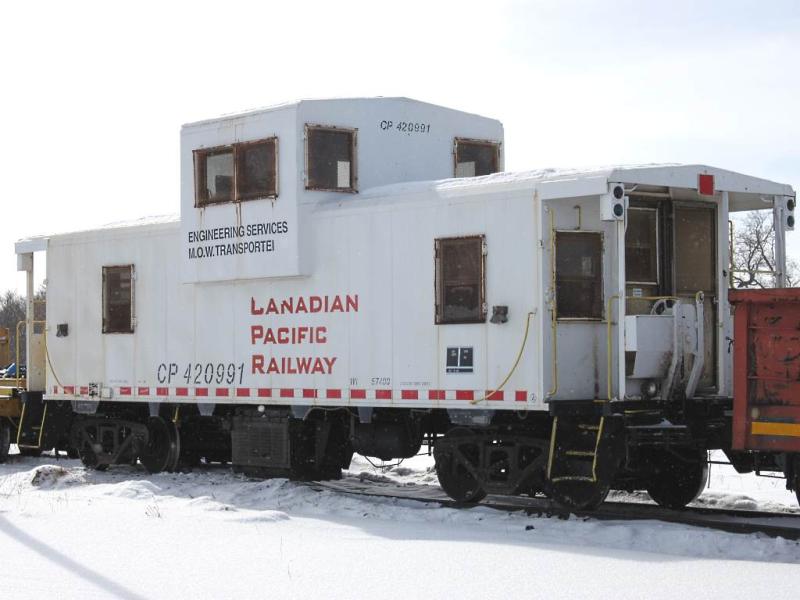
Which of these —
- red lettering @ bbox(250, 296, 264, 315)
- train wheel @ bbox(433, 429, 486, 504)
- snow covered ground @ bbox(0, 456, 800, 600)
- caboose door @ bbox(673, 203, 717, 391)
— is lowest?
snow covered ground @ bbox(0, 456, 800, 600)

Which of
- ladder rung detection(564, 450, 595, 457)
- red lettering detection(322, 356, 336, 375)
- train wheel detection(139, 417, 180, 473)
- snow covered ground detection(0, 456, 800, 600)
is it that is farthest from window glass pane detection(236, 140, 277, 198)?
ladder rung detection(564, 450, 595, 457)

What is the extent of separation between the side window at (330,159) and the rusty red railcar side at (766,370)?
236 inches

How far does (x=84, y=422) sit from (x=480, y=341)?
8.06m

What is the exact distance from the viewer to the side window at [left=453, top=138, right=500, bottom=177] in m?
17.4

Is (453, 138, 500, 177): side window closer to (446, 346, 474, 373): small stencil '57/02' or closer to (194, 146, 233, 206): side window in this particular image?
(194, 146, 233, 206): side window

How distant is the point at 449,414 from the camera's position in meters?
14.2

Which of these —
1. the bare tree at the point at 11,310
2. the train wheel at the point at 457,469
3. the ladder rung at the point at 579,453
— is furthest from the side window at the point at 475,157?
the bare tree at the point at 11,310

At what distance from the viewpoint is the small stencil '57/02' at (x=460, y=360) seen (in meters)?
13.9

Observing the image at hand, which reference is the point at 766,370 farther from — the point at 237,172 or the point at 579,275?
the point at 237,172

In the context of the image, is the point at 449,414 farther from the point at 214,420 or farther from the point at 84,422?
the point at 84,422

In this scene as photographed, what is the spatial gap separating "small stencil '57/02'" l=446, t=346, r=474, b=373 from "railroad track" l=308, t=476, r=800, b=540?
154 centimetres

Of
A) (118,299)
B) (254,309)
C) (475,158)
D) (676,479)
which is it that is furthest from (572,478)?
(118,299)

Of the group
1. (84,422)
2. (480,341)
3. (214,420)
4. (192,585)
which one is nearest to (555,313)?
(480,341)

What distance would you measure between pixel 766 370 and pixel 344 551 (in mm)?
4255
